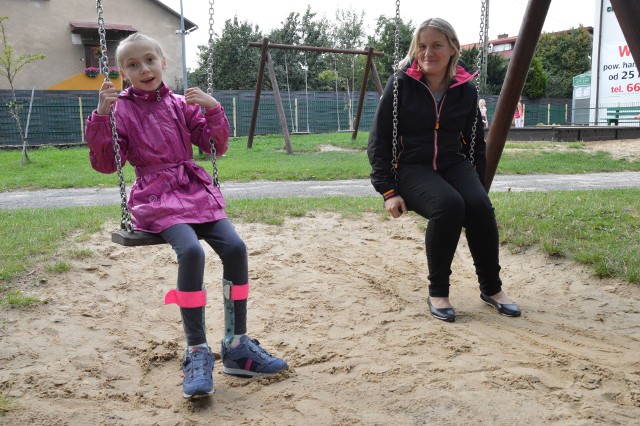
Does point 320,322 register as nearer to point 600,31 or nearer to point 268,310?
point 268,310

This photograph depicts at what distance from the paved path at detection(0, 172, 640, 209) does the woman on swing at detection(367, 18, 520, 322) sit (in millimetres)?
4539

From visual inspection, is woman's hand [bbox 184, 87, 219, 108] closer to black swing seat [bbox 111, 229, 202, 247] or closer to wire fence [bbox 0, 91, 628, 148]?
black swing seat [bbox 111, 229, 202, 247]

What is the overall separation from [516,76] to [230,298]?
2.66 meters

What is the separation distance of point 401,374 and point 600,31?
23.7 meters

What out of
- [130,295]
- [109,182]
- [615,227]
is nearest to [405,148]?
[130,295]

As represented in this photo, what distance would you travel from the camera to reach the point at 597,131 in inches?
696

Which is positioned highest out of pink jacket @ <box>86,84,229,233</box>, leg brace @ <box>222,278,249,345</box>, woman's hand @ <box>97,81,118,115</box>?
woman's hand @ <box>97,81,118,115</box>

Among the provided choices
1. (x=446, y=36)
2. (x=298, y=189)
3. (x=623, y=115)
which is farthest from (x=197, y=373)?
(x=623, y=115)

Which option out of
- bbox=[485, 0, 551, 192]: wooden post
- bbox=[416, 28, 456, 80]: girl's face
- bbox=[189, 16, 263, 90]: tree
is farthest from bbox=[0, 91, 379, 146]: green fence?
bbox=[416, 28, 456, 80]: girl's face

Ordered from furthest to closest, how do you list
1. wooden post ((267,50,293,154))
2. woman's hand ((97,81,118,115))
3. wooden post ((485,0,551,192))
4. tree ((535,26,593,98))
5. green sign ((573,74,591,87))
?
tree ((535,26,593,98)), green sign ((573,74,591,87)), wooden post ((267,50,293,154)), wooden post ((485,0,551,192)), woman's hand ((97,81,118,115))

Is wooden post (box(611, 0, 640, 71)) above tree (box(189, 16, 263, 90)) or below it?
below

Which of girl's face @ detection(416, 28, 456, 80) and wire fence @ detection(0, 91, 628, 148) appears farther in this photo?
wire fence @ detection(0, 91, 628, 148)

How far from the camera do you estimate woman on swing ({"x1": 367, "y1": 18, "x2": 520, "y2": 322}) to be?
11.4 ft

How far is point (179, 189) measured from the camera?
277 centimetres
